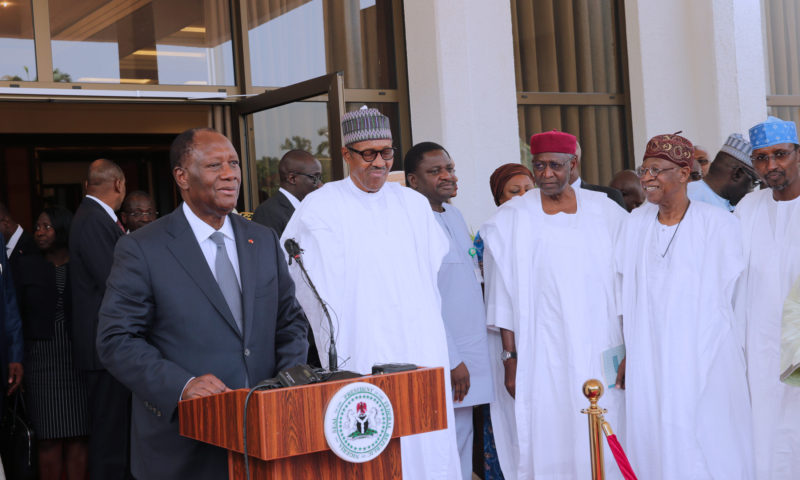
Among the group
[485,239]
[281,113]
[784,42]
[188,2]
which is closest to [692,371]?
[485,239]

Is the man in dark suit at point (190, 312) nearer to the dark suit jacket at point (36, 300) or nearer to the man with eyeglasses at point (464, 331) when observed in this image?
the man with eyeglasses at point (464, 331)

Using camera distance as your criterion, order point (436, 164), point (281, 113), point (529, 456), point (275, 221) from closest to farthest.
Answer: point (529, 456), point (436, 164), point (275, 221), point (281, 113)

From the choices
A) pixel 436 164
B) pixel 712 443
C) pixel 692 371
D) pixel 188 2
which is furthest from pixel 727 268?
pixel 188 2

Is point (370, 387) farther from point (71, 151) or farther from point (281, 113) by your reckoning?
point (71, 151)

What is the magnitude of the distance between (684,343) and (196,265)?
2560mm

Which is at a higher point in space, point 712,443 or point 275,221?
point 275,221

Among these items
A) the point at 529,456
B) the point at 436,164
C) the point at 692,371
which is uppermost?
the point at 436,164

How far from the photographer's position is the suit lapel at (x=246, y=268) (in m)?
3.22

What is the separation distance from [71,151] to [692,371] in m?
10.2

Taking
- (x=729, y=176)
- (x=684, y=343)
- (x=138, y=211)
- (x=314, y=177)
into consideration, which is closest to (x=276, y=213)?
(x=314, y=177)

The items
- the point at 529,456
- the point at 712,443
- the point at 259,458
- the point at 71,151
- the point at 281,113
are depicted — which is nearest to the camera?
the point at 259,458

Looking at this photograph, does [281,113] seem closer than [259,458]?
No

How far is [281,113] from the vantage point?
A: 793cm

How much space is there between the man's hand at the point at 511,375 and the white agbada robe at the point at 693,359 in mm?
734
